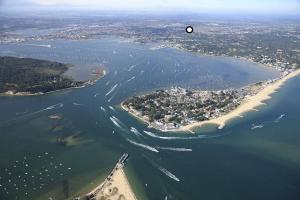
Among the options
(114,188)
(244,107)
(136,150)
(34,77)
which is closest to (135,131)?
(136,150)

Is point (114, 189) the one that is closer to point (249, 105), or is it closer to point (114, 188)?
point (114, 188)

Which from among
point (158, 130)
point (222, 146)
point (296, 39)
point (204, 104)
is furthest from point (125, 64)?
point (296, 39)

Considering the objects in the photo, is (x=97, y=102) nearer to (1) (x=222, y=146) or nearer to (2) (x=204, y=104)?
(2) (x=204, y=104)

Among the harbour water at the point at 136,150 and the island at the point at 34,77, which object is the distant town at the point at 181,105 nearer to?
the harbour water at the point at 136,150

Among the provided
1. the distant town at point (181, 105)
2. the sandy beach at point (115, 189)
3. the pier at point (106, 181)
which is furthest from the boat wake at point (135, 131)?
the sandy beach at point (115, 189)

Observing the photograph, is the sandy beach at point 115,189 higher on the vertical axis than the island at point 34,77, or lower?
lower

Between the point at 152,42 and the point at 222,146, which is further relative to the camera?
the point at 152,42
